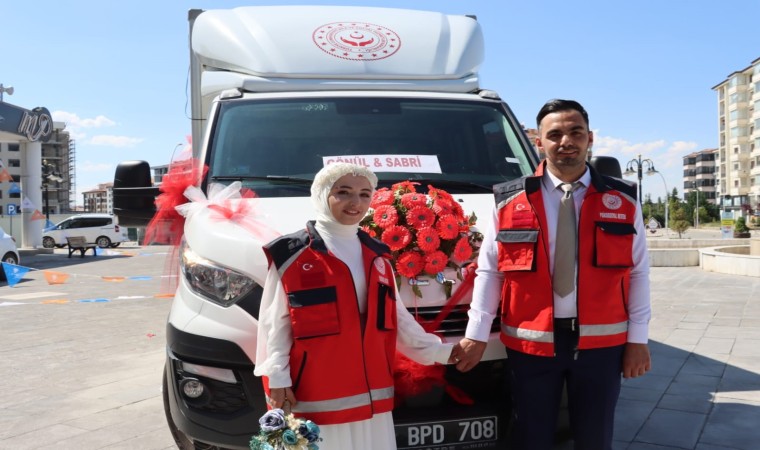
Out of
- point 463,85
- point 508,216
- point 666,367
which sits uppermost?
point 463,85

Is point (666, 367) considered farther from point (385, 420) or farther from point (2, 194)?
point (2, 194)

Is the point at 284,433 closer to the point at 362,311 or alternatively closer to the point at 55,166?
the point at 362,311

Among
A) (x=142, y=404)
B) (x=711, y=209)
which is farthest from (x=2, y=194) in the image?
(x=142, y=404)

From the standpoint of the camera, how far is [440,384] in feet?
8.89

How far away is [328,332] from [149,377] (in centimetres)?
427

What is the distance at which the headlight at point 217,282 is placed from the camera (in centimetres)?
267

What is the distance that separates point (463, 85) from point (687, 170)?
16062cm

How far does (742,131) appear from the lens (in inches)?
3816

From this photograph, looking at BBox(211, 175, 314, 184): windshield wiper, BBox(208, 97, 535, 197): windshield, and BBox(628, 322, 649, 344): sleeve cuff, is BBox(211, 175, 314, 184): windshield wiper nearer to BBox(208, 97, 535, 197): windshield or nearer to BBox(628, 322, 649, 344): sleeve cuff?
BBox(208, 97, 535, 197): windshield

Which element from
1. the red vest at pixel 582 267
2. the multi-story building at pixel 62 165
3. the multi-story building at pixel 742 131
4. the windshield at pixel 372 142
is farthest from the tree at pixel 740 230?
the multi-story building at pixel 62 165

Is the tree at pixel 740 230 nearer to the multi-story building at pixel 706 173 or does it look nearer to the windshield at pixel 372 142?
the windshield at pixel 372 142

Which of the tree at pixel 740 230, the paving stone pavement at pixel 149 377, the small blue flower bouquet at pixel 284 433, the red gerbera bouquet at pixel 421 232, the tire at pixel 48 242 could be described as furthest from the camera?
the tire at pixel 48 242

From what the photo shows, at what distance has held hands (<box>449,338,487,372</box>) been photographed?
2.64 metres

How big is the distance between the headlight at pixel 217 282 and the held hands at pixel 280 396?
20.3 inches
